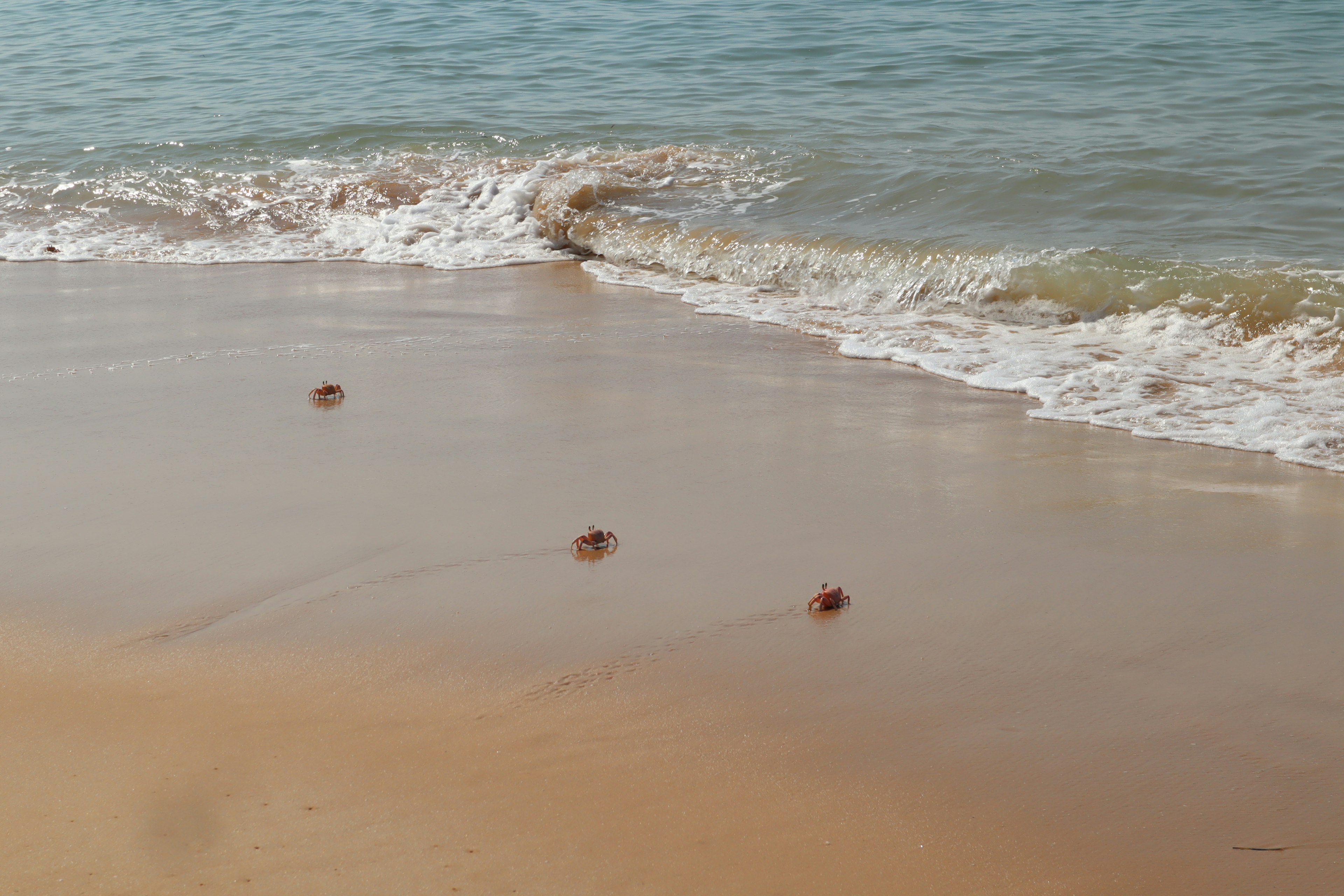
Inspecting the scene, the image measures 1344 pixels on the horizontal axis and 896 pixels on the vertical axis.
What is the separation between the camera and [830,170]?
9.59m

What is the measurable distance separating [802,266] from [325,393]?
385cm

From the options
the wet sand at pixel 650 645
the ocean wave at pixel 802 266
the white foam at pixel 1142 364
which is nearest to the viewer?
the wet sand at pixel 650 645

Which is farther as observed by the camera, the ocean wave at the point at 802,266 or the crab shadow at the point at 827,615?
the ocean wave at the point at 802,266

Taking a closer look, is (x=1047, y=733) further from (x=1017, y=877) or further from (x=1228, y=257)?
(x=1228, y=257)

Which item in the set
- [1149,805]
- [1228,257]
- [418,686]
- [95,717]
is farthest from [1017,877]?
[1228,257]

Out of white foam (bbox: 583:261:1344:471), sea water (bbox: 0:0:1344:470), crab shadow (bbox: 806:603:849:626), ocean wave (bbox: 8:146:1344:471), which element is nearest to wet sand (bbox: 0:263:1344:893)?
crab shadow (bbox: 806:603:849:626)

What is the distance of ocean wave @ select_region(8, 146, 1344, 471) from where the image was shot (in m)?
5.49

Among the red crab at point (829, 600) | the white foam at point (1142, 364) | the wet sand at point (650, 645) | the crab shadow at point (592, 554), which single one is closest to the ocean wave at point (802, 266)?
the white foam at point (1142, 364)

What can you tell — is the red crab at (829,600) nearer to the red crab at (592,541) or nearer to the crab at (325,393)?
the red crab at (592,541)

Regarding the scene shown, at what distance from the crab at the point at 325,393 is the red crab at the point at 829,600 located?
2.93 metres

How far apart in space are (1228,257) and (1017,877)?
5.80 metres

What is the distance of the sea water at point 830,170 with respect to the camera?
6.26m

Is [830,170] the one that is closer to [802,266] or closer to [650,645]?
[802,266]

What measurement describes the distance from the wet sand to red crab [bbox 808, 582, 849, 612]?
33 mm
